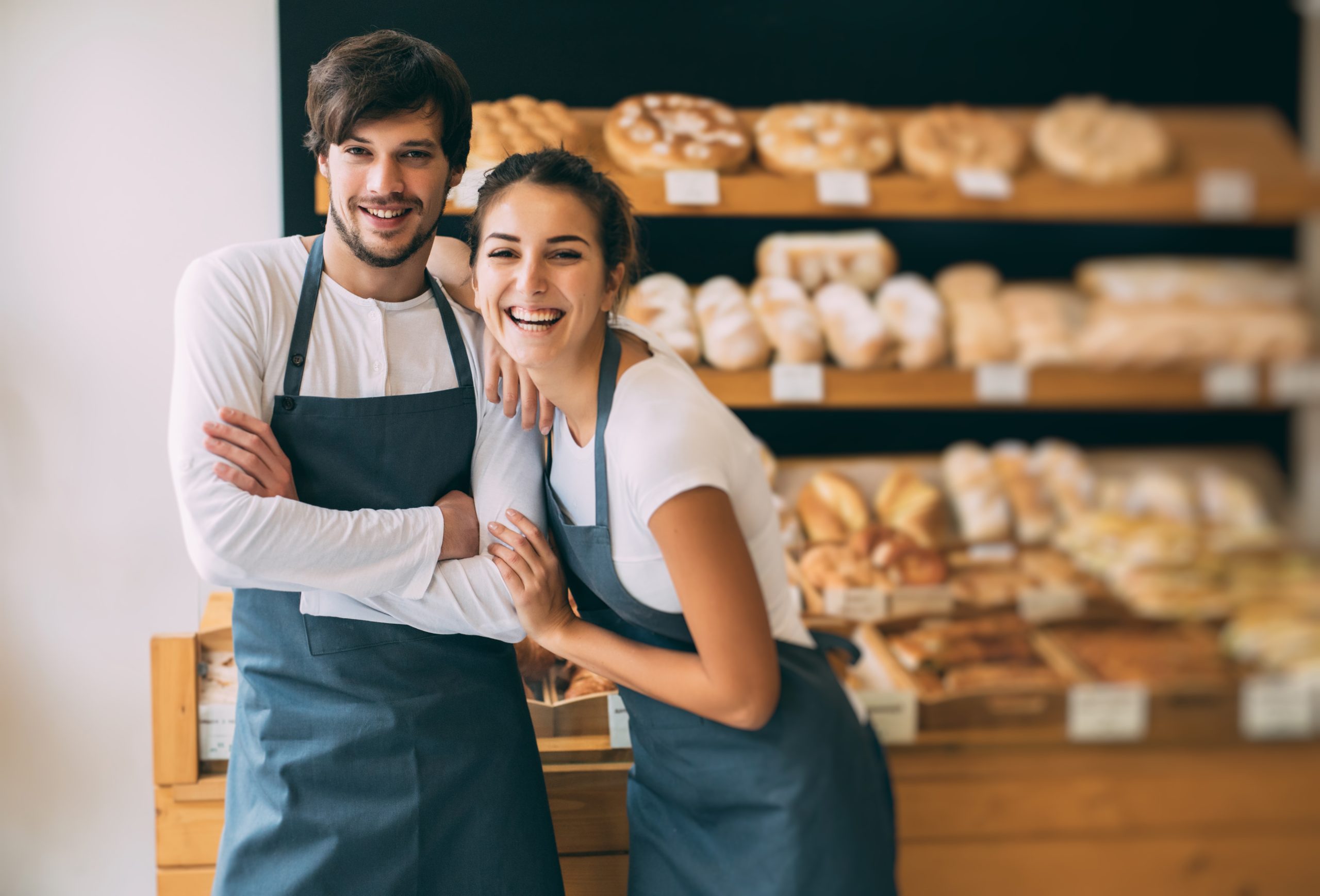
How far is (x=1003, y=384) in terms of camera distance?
1820mm

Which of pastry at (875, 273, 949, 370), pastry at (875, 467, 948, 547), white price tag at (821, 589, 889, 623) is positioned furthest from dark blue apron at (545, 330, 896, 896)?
pastry at (875, 273, 949, 370)

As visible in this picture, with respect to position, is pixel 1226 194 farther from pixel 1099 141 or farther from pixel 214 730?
pixel 214 730

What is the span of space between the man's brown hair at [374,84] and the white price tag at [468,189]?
1.28 ft

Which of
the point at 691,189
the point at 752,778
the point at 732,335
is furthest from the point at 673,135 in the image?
the point at 752,778

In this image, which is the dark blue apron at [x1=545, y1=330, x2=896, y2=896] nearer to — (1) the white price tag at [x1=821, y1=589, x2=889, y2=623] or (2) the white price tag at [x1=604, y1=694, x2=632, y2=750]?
(2) the white price tag at [x1=604, y1=694, x2=632, y2=750]

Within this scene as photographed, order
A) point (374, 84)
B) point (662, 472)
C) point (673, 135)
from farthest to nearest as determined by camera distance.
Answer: point (673, 135)
point (374, 84)
point (662, 472)

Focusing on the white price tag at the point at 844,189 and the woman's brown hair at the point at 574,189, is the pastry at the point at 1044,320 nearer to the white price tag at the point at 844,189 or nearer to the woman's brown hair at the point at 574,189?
the white price tag at the point at 844,189

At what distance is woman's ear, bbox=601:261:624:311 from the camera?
4.29ft

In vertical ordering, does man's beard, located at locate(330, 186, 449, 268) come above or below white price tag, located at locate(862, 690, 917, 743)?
above

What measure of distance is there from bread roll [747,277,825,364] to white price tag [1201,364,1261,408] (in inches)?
30.4

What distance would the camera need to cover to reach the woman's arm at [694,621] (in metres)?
1.17

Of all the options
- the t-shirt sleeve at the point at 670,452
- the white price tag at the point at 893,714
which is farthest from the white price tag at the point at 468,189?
the white price tag at the point at 893,714

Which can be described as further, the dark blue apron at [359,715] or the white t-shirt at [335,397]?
the dark blue apron at [359,715]

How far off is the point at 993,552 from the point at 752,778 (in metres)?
0.99
